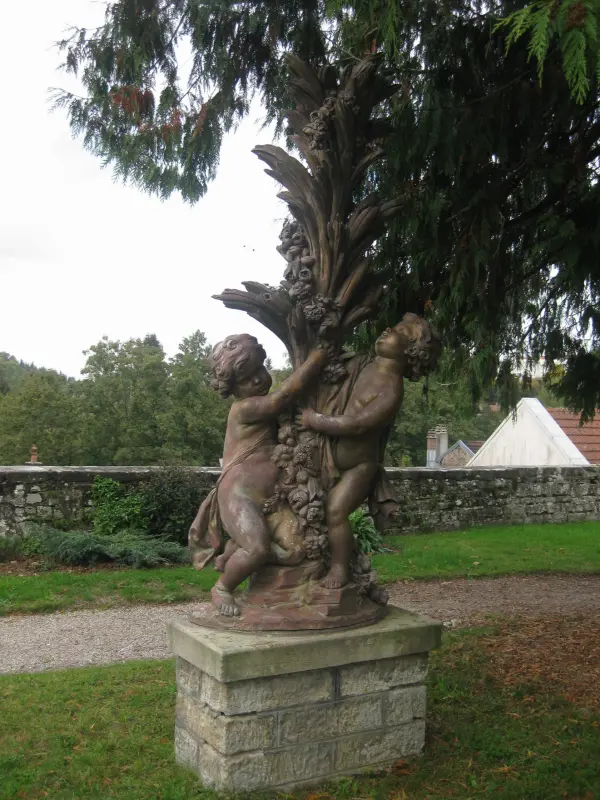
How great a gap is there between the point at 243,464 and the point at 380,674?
4.01 ft

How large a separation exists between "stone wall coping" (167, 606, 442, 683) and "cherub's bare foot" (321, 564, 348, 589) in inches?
8.3

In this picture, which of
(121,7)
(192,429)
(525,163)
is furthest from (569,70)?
(192,429)

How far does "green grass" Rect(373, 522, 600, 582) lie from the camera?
9742 millimetres

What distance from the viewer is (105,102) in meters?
5.44

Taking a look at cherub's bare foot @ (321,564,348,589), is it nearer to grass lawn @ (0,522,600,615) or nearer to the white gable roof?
grass lawn @ (0,522,600,615)

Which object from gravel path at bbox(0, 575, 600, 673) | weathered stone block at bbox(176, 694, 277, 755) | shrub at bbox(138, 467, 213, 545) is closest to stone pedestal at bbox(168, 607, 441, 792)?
weathered stone block at bbox(176, 694, 277, 755)

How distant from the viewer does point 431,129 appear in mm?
4980

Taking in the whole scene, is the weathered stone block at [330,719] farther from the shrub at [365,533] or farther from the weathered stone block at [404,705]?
the shrub at [365,533]

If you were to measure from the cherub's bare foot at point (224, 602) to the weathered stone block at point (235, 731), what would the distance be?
1.40 feet

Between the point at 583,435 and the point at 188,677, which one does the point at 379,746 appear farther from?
the point at 583,435

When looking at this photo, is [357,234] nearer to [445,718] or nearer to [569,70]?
[569,70]

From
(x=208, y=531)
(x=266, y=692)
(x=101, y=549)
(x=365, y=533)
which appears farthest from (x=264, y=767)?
(x=365, y=533)

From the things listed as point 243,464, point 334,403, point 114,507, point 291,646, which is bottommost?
point 291,646

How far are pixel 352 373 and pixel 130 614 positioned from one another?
4.60 meters
